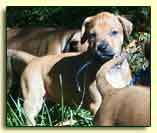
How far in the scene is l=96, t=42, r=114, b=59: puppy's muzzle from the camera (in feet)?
6.90

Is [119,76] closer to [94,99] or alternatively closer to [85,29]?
[94,99]

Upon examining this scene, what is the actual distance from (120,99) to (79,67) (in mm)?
265

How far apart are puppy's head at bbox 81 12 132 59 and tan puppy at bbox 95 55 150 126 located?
63mm

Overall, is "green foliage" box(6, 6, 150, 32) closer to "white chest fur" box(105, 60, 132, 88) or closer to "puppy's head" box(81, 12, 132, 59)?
"puppy's head" box(81, 12, 132, 59)

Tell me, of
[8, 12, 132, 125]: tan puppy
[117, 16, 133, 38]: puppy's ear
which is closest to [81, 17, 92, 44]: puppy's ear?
[8, 12, 132, 125]: tan puppy

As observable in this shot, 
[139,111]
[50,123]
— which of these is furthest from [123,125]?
[50,123]

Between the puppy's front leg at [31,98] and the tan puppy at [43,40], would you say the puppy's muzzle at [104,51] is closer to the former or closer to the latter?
the tan puppy at [43,40]

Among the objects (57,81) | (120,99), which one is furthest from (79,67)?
(120,99)

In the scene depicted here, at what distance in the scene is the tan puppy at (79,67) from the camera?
2104mm

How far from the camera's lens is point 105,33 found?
2.11m

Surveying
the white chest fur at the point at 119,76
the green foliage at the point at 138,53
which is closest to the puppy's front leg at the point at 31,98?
the white chest fur at the point at 119,76

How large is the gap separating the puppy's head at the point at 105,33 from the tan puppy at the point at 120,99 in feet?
0.21
